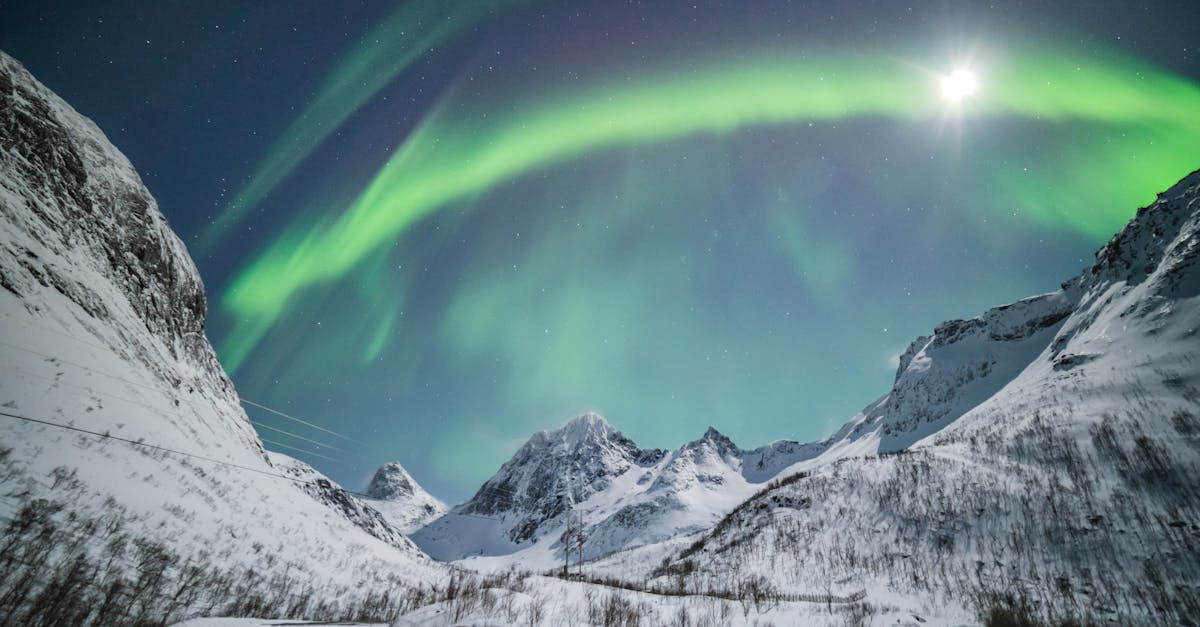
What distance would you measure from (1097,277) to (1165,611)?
3159 inches

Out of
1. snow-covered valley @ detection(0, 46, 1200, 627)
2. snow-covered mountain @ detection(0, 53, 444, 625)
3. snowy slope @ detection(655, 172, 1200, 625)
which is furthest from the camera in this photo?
snowy slope @ detection(655, 172, 1200, 625)

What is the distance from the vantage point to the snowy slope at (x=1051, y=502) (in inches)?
655

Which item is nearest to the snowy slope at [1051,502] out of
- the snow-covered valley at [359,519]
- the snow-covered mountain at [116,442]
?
the snow-covered valley at [359,519]

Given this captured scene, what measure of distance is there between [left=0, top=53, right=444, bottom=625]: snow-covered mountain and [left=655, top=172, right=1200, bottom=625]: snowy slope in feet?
75.0

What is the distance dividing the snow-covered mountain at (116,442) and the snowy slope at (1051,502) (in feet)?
75.0

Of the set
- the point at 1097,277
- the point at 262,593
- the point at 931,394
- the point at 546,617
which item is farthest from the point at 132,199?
the point at 931,394

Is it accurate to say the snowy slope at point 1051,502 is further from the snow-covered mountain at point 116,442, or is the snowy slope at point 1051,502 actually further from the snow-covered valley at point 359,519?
the snow-covered mountain at point 116,442

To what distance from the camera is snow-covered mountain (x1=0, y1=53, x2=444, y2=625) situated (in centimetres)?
1210

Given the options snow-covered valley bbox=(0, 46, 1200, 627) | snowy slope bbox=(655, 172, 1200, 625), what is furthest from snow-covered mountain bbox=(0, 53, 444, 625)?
snowy slope bbox=(655, 172, 1200, 625)

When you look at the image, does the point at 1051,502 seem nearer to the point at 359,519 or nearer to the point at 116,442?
the point at 116,442

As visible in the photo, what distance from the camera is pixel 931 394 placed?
3723 inches

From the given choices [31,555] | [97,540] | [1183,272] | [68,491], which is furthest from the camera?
[1183,272]

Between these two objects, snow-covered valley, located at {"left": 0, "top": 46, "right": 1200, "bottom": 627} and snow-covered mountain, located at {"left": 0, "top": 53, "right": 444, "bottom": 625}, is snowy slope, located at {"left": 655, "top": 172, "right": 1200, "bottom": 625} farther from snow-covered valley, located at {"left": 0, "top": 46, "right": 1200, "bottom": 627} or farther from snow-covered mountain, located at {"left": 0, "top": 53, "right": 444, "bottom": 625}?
snow-covered mountain, located at {"left": 0, "top": 53, "right": 444, "bottom": 625}

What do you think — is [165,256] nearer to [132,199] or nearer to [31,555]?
[132,199]
